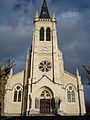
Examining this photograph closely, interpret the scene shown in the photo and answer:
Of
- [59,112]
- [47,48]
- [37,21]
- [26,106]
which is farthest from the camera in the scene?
[37,21]

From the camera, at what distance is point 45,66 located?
41.3m

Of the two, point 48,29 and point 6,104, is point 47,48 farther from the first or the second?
Result: point 6,104

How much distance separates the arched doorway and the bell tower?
8.92 feet

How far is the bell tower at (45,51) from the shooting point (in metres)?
40.3

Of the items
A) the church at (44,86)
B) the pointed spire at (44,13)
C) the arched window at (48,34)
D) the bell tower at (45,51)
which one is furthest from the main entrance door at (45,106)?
the pointed spire at (44,13)

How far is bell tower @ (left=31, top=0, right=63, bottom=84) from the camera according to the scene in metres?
40.3

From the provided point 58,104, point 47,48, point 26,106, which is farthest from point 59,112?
point 47,48

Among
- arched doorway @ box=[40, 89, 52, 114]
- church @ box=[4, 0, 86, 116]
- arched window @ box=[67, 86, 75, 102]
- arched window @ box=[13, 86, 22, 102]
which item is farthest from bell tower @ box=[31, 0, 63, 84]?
arched window @ box=[13, 86, 22, 102]

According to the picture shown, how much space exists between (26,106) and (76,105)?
9.70 meters

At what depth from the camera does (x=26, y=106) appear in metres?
37.7

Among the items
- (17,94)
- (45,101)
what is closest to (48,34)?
(17,94)

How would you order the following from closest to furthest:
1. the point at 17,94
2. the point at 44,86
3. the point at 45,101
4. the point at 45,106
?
the point at 45,106, the point at 45,101, the point at 44,86, the point at 17,94

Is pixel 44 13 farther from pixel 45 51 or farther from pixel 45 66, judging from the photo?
pixel 45 66

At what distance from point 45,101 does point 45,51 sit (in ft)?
35.7
